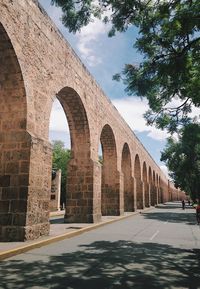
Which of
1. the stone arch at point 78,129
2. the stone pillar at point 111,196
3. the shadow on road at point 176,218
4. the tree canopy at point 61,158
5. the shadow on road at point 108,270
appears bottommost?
the shadow on road at point 108,270

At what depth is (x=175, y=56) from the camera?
22.5 ft

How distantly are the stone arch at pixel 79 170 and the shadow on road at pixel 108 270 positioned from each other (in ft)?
19.7

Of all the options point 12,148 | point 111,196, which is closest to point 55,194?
point 111,196

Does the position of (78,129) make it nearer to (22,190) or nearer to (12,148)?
(12,148)

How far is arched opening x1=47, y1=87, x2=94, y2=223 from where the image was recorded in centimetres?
1357

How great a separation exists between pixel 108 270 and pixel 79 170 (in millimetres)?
8753

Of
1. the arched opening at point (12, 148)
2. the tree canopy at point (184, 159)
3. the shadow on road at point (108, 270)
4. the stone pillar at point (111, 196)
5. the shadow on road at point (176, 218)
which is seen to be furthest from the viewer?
the tree canopy at point (184, 159)

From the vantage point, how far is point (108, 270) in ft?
18.1

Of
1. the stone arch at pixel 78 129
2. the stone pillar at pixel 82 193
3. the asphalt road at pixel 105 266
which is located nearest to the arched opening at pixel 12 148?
the asphalt road at pixel 105 266

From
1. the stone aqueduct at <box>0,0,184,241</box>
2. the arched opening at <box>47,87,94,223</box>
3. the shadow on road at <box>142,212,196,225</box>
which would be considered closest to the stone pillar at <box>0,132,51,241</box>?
the stone aqueduct at <box>0,0,184,241</box>

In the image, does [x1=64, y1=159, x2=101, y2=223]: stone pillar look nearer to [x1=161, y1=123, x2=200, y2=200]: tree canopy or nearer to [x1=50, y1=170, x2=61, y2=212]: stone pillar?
[x1=50, y1=170, x2=61, y2=212]: stone pillar

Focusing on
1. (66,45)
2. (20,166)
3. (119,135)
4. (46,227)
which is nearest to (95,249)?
(46,227)

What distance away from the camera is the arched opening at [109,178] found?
63.4 ft

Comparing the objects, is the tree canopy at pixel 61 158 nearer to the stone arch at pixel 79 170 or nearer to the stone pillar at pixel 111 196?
the stone pillar at pixel 111 196
